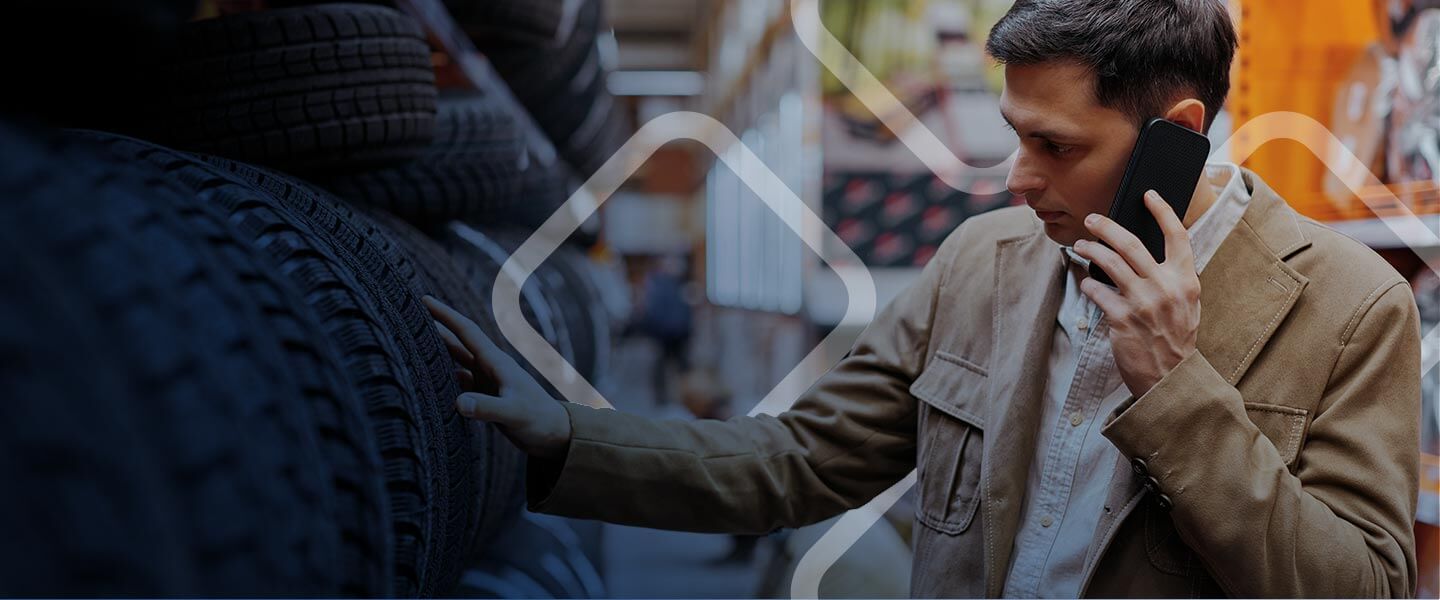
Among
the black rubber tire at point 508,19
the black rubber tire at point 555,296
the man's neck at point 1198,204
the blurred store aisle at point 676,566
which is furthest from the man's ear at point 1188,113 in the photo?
the blurred store aisle at point 676,566

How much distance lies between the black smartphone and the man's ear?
0.06 ft

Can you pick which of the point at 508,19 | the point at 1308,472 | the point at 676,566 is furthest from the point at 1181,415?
the point at 676,566

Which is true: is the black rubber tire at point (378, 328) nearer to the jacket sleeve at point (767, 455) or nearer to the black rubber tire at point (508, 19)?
the jacket sleeve at point (767, 455)

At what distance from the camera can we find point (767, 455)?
4.13ft

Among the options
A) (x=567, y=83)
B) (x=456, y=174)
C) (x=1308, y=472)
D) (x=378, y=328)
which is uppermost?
(x=378, y=328)

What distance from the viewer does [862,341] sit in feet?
4.47

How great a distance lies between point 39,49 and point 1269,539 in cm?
95

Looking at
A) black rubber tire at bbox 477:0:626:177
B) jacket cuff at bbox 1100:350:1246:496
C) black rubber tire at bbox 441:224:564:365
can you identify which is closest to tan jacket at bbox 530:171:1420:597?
jacket cuff at bbox 1100:350:1246:496

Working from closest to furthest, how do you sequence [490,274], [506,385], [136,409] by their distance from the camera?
[136,409]
[506,385]
[490,274]

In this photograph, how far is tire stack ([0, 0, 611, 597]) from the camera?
0.46 m

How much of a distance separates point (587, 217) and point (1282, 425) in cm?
265

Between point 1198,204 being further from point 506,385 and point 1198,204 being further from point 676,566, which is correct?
point 676,566

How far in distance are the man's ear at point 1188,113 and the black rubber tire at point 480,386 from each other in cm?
68

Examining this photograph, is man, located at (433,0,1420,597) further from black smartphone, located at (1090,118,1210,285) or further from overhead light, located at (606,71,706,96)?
overhead light, located at (606,71,706,96)
